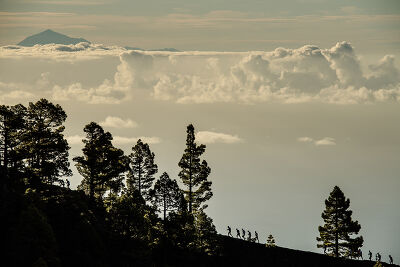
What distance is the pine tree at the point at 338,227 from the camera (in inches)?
3482

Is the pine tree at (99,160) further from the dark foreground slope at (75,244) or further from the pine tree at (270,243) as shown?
the pine tree at (270,243)

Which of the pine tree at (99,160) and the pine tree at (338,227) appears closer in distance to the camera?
the pine tree at (99,160)

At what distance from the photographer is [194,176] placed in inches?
3420

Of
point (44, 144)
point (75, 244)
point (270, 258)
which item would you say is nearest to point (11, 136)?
point (44, 144)

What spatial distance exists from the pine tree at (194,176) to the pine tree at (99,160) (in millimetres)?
9420

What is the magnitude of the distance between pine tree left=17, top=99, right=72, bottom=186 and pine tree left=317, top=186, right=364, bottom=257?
39.3m

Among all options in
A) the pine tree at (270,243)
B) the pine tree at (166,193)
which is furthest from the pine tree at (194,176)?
the pine tree at (270,243)

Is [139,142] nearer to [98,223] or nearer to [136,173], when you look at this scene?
[136,173]

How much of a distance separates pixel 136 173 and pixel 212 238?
1860 cm

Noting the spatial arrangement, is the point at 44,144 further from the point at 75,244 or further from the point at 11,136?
the point at 75,244

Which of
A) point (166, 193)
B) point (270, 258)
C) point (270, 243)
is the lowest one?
point (270, 258)

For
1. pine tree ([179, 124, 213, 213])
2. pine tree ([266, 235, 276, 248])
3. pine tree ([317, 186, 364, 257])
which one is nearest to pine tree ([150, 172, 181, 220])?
pine tree ([179, 124, 213, 213])

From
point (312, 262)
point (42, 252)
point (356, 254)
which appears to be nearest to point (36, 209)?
point (42, 252)

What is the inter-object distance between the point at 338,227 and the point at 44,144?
147ft
